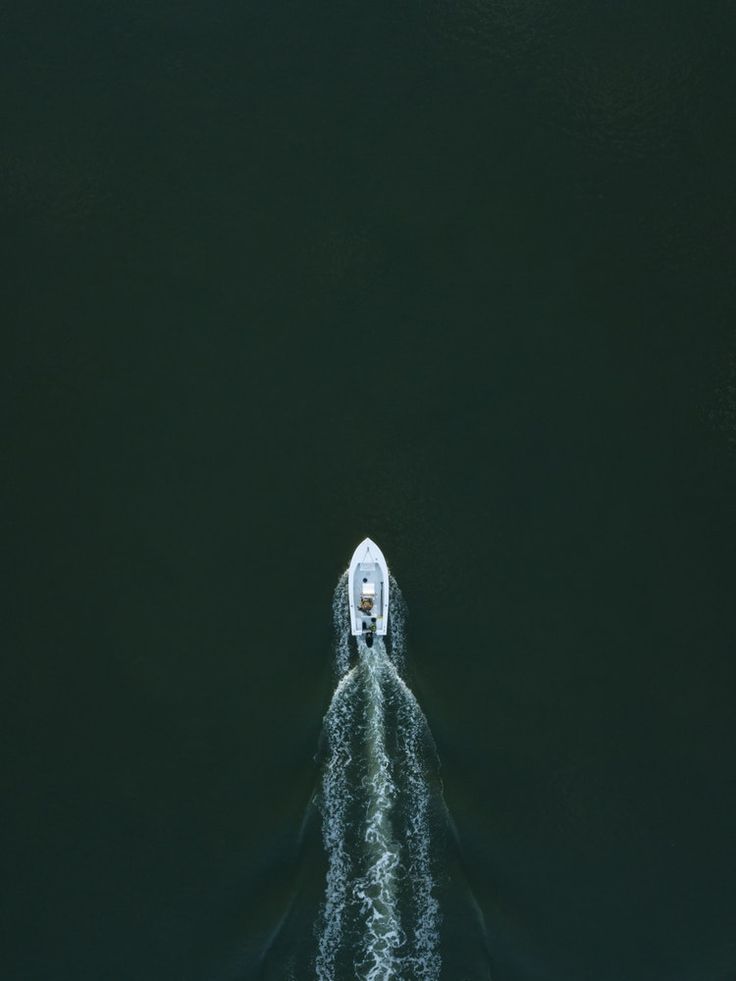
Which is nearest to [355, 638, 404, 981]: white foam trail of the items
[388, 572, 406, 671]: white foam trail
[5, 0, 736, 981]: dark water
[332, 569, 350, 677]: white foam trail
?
[388, 572, 406, 671]: white foam trail

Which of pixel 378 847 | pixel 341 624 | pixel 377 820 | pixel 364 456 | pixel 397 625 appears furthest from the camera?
pixel 364 456

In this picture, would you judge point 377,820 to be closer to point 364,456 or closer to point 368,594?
point 368,594

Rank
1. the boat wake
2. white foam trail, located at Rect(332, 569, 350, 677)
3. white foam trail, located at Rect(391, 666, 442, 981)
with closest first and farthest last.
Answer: white foam trail, located at Rect(391, 666, 442, 981)
the boat wake
white foam trail, located at Rect(332, 569, 350, 677)

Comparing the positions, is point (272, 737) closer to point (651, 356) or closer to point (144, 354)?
point (144, 354)

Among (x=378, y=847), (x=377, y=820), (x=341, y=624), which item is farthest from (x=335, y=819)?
(x=341, y=624)

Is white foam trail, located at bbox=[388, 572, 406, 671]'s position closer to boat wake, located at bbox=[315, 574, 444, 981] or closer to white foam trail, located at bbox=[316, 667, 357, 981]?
boat wake, located at bbox=[315, 574, 444, 981]

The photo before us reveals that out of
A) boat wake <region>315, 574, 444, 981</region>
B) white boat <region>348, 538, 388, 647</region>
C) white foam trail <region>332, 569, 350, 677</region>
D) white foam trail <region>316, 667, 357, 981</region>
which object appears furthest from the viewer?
white boat <region>348, 538, 388, 647</region>

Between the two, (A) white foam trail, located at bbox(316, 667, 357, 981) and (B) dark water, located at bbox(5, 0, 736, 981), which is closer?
(A) white foam trail, located at bbox(316, 667, 357, 981)
